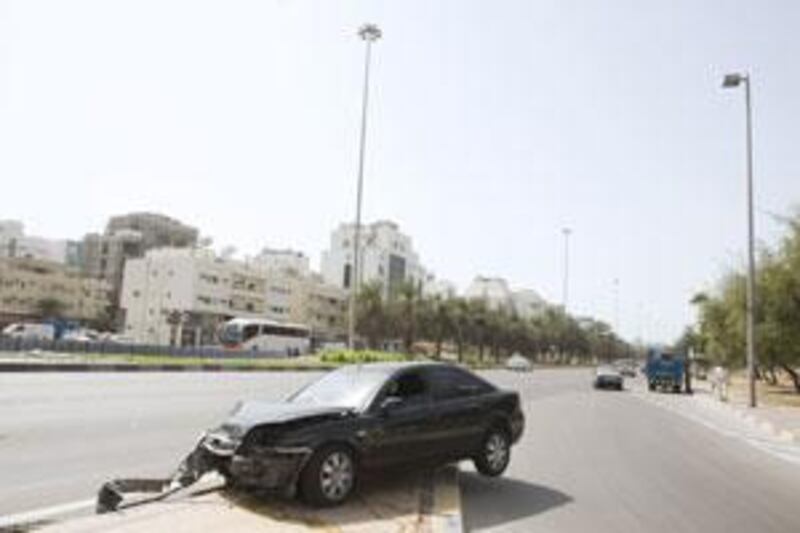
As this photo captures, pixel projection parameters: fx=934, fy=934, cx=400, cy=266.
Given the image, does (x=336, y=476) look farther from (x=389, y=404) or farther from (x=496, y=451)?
(x=496, y=451)

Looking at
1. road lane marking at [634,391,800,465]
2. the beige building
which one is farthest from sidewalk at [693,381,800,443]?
the beige building

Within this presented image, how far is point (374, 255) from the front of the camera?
166125 mm

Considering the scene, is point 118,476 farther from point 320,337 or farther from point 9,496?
point 320,337

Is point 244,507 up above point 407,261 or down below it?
below

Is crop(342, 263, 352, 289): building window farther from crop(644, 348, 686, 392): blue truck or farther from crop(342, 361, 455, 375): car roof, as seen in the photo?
crop(342, 361, 455, 375): car roof

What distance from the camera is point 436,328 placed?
10456 centimetres

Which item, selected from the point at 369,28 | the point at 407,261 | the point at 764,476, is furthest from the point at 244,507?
the point at 407,261

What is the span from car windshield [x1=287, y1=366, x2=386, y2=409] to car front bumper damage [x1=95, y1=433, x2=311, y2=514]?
1.22 meters

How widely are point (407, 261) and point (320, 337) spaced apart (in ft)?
144

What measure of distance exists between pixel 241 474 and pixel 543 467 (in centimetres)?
590

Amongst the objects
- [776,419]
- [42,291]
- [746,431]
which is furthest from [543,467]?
[42,291]

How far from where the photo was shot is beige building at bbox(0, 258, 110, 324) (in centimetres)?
11269

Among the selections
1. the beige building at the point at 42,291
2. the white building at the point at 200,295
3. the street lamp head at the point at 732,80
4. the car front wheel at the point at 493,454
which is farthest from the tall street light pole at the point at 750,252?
the beige building at the point at 42,291

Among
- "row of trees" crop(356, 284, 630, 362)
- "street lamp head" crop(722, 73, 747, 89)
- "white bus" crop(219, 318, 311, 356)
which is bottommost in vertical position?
"white bus" crop(219, 318, 311, 356)
